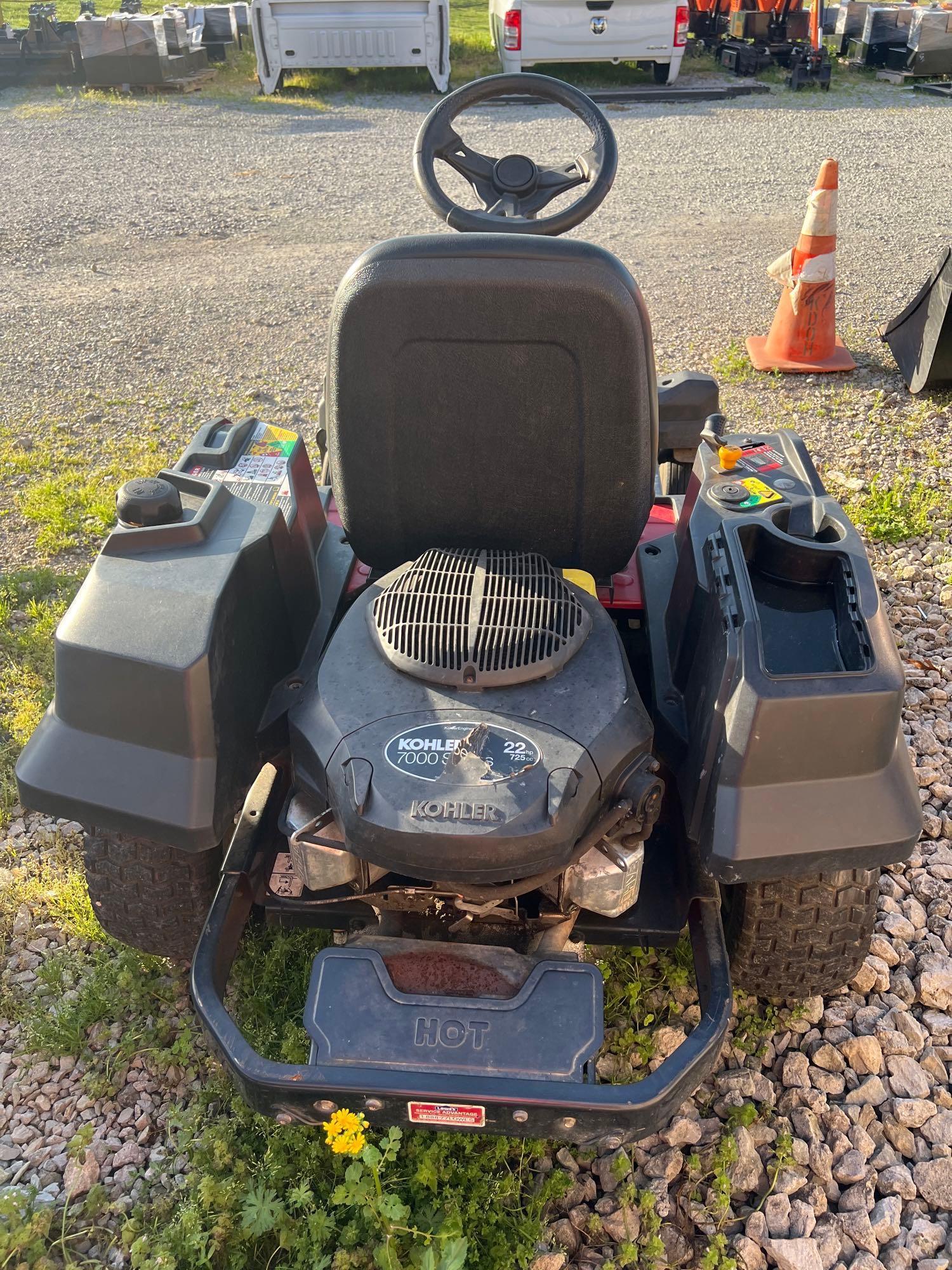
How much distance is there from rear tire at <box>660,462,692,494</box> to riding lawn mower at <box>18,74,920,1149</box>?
3.84ft

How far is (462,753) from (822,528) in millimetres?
917

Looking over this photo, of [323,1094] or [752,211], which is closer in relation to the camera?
[323,1094]

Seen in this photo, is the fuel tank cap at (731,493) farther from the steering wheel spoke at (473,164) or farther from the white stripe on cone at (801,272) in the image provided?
the white stripe on cone at (801,272)

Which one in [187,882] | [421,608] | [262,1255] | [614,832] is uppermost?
[421,608]

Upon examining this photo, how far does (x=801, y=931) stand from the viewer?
A: 6.72 feet

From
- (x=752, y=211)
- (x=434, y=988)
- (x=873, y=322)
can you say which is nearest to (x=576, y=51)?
(x=752, y=211)

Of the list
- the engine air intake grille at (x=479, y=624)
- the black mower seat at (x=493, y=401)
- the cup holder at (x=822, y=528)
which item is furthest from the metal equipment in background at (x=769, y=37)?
the engine air intake grille at (x=479, y=624)

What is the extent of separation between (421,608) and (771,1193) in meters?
1.25

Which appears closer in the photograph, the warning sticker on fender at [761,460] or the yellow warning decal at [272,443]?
the warning sticker on fender at [761,460]

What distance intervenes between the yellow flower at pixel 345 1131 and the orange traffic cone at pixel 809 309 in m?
4.28

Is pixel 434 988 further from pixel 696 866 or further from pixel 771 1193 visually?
pixel 771 1193

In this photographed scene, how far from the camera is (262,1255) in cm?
188

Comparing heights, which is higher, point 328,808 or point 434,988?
point 328,808

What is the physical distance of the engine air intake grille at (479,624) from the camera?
183 cm
